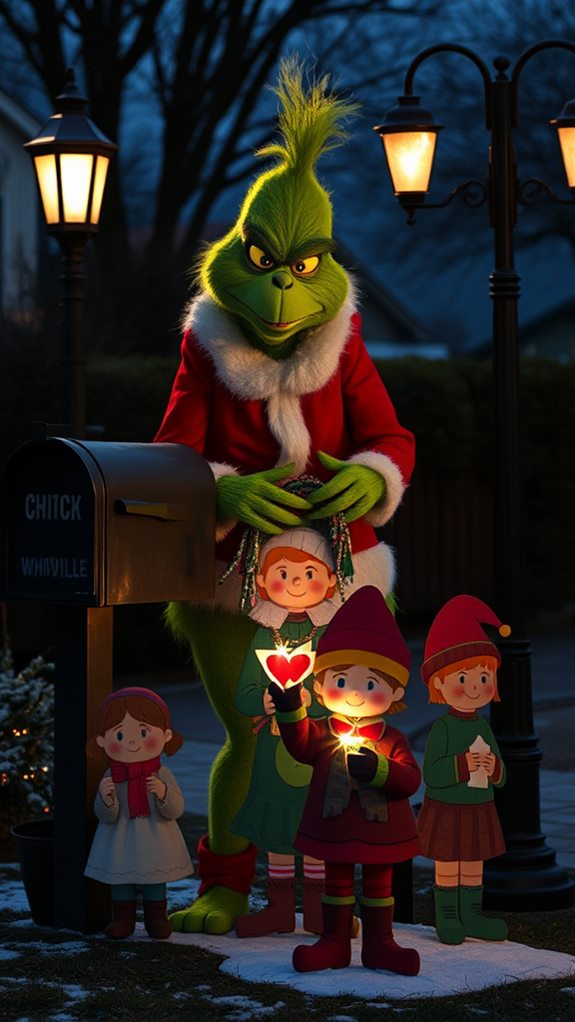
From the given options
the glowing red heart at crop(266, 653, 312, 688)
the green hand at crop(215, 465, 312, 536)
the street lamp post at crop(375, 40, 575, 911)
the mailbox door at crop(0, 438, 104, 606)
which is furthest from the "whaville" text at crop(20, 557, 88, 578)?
the street lamp post at crop(375, 40, 575, 911)

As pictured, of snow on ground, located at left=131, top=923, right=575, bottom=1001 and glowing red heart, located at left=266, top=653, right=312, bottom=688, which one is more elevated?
glowing red heart, located at left=266, top=653, right=312, bottom=688

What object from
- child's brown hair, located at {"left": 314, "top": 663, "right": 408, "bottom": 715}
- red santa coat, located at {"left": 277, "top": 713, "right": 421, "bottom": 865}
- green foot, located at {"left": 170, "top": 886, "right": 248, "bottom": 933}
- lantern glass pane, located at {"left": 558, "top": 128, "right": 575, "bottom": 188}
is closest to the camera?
red santa coat, located at {"left": 277, "top": 713, "right": 421, "bottom": 865}

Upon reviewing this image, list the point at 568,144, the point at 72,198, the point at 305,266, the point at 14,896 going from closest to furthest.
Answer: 1. the point at 305,266
2. the point at 14,896
3. the point at 568,144
4. the point at 72,198

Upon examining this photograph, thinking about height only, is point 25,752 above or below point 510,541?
below

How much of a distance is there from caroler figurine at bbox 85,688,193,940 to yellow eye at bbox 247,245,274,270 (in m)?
1.44

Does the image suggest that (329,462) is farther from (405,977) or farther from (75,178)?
(75,178)

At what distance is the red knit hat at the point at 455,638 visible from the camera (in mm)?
5141

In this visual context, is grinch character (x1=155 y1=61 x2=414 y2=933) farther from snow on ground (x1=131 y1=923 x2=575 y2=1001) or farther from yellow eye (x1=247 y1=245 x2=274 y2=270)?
snow on ground (x1=131 y1=923 x2=575 y2=1001)

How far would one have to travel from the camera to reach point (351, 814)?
4.82 meters

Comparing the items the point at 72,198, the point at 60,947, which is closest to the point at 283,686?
the point at 60,947

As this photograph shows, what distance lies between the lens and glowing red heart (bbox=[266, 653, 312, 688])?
5.20m

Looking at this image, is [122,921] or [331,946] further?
[122,921]

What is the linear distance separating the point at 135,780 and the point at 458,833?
1.00 metres

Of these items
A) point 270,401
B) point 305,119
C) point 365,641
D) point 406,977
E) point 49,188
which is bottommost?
point 406,977
